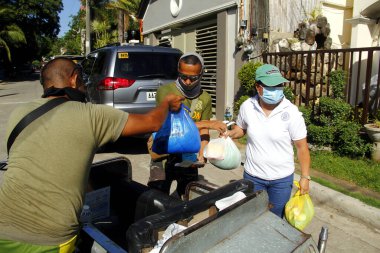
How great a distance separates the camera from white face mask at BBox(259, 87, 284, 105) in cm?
297

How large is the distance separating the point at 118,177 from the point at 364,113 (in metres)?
4.90

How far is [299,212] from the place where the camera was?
2.74 m

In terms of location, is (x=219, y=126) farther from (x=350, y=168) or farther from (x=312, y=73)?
(x=312, y=73)

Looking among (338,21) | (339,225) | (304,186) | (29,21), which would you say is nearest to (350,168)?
(339,225)

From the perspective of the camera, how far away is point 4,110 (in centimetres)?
1383

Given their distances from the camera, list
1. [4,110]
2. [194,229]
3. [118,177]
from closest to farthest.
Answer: [194,229] < [118,177] < [4,110]

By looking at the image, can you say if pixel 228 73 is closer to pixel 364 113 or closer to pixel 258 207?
pixel 364 113

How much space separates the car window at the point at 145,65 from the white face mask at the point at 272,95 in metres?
4.10

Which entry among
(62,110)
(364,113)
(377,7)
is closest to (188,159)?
(62,110)

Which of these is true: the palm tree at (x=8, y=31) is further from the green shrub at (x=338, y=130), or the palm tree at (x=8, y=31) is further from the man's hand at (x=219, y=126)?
the man's hand at (x=219, y=126)

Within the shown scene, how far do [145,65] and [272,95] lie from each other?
426cm

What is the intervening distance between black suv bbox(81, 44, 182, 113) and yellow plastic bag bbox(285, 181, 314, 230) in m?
4.30

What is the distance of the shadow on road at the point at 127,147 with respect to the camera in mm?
7516

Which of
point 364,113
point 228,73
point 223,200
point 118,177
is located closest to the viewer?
point 223,200
